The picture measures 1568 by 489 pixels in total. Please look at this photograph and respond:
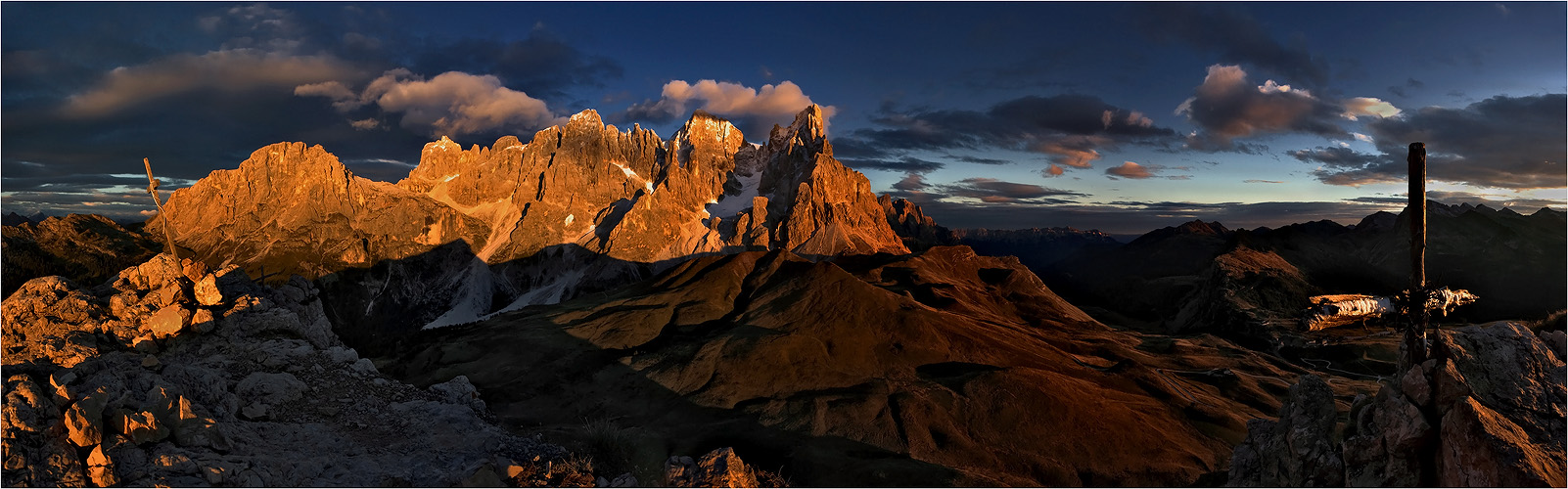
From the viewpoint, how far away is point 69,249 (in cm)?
9850

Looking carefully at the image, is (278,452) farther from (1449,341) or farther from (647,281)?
(647,281)

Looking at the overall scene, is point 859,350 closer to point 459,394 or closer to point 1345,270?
point 459,394

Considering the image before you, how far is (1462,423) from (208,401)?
1030 inches

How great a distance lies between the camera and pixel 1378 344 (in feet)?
209

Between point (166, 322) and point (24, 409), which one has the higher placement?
point (166, 322)

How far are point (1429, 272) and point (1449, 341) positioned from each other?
121029 millimetres

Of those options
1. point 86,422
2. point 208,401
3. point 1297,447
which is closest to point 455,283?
point 208,401

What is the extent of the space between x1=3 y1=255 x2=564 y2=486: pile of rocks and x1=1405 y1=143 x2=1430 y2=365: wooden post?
19367 mm

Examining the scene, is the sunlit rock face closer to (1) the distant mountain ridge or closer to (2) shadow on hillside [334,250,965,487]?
(2) shadow on hillside [334,250,965,487]

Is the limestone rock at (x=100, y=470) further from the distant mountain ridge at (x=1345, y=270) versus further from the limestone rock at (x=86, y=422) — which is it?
the distant mountain ridge at (x=1345, y=270)

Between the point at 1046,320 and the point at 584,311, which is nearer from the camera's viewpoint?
the point at 584,311

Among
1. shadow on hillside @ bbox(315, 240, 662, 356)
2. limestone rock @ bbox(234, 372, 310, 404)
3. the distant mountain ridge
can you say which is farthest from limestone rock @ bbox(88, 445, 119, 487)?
shadow on hillside @ bbox(315, 240, 662, 356)

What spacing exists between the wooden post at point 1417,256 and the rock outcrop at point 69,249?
Answer: 115 meters

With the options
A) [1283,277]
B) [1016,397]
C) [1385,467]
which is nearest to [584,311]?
[1016,397]
